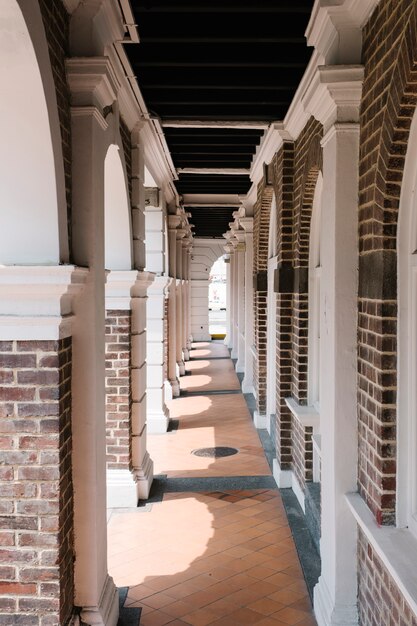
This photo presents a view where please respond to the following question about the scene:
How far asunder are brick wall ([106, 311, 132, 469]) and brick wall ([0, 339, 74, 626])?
285 cm

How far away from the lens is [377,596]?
3.20 m

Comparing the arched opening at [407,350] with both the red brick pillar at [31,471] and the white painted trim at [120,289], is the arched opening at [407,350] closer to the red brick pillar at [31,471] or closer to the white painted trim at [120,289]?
the red brick pillar at [31,471]

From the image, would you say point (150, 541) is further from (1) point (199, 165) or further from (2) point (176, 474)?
(1) point (199, 165)

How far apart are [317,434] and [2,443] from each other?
3.09 m

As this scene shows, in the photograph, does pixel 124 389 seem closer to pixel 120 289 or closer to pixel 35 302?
pixel 120 289

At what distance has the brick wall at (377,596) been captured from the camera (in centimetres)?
282

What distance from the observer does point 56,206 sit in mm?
3133

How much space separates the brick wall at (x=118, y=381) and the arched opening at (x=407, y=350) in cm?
333

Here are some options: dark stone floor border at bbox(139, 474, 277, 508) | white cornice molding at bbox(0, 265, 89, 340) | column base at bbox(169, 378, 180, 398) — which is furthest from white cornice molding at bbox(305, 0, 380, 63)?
column base at bbox(169, 378, 180, 398)

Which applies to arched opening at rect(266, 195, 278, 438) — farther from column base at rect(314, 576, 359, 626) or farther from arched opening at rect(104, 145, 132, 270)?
column base at rect(314, 576, 359, 626)

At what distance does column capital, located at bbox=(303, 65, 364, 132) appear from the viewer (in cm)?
351

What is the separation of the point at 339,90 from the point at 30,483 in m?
2.60

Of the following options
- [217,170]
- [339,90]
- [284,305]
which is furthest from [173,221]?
[339,90]

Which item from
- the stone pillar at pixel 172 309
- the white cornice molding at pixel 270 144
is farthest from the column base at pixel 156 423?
the white cornice molding at pixel 270 144
